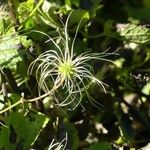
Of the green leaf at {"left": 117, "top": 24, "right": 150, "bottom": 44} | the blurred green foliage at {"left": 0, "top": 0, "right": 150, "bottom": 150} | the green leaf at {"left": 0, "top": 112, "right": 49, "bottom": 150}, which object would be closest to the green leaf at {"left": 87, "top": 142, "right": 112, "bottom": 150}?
the blurred green foliage at {"left": 0, "top": 0, "right": 150, "bottom": 150}

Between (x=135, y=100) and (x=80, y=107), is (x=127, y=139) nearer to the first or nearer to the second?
(x=80, y=107)

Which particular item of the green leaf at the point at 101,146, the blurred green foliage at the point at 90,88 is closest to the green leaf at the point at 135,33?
the blurred green foliage at the point at 90,88

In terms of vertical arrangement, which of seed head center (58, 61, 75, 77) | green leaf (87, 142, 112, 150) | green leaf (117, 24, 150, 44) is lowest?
green leaf (87, 142, 112, 150)

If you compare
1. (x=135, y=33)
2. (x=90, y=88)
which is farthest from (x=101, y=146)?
(x=135, y=33)

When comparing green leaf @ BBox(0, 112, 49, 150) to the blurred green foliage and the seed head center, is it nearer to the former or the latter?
the blurred green foliage

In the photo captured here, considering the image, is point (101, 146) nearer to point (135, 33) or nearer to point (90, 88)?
point (90, 88)

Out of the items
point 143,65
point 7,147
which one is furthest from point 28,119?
point 143,65

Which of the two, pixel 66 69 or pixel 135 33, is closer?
pixel 66 69

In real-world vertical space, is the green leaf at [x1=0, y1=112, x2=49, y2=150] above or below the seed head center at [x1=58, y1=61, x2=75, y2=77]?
below

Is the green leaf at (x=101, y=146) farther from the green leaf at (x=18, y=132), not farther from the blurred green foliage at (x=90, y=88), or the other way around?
the green leaf at (x=18, y=132)
